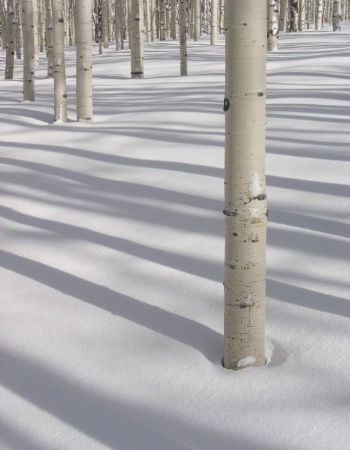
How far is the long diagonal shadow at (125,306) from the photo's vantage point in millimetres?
3289

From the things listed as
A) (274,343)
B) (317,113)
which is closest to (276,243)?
(274,343)

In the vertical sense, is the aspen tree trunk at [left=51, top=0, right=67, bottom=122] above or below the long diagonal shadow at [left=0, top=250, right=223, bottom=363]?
above

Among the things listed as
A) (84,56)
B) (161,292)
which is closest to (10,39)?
(84,56)

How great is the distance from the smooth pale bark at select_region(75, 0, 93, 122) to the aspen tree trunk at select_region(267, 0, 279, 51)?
5.83 metres

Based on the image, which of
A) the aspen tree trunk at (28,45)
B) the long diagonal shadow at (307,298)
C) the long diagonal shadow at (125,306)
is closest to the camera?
the long diagonal shadow at (125,306)

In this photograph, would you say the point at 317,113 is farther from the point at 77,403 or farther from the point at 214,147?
the point at 77,403

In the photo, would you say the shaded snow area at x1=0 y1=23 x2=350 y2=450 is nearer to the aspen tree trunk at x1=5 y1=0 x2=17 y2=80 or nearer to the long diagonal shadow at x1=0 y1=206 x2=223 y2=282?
the long diagonal shadow at x1=0 y1=206 x2=223 y2=282

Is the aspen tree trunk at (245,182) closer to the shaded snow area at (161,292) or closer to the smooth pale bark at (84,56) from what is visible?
the shaded snow area at (161,292)

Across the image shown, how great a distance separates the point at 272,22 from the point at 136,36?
370 cm

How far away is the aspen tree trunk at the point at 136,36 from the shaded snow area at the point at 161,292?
4426 mm

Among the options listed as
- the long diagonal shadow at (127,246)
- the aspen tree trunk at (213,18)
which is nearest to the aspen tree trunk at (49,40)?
the aspen tree trunk at (213,18)

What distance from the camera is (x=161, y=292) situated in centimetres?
379

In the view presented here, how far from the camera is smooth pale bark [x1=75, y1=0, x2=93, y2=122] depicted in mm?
7992

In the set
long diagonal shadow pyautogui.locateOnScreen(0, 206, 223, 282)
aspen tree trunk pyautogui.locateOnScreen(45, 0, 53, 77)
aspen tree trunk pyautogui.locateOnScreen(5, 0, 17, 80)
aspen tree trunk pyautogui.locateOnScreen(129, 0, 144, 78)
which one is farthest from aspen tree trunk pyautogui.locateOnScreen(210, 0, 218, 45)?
long diagonal shadow pyautogui.locateOnScreen(0, 206, 223, 282)
